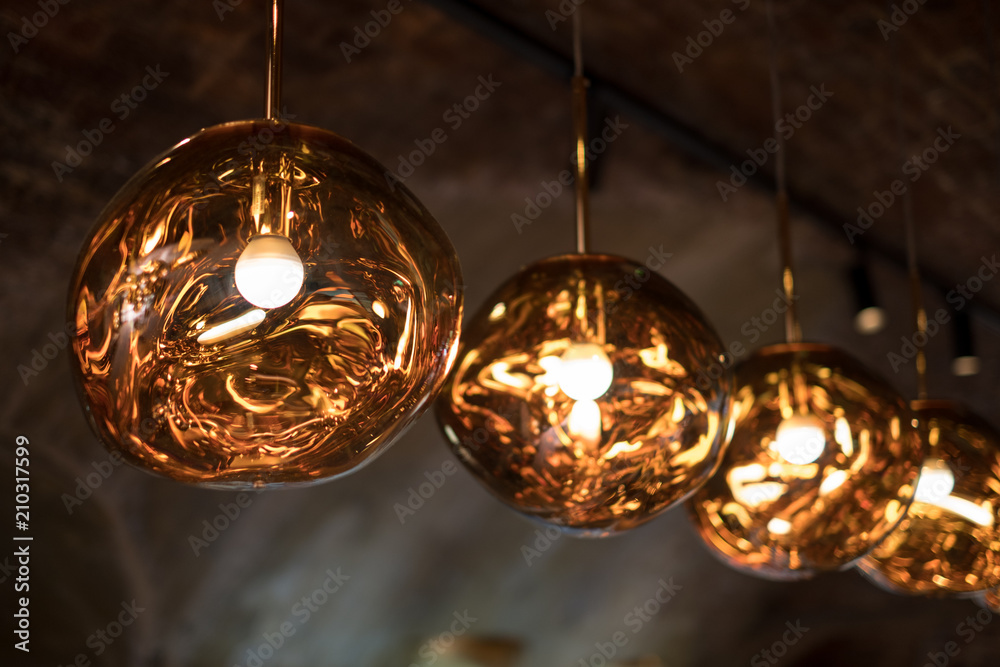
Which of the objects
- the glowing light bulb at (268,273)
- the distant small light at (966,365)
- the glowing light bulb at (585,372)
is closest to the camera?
the glowing light bulb at (268,273)

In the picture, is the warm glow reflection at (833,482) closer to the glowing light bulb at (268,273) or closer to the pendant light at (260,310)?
the pendant light at (260,310)

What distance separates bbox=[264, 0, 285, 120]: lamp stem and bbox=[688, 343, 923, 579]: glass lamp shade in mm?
1249

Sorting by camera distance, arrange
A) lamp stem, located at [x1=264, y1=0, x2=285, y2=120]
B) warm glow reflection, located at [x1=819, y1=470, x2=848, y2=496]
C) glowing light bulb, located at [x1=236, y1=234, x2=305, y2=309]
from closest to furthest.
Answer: glowing light bulb, located at [x1=236, y1=234, x2=305, y2=309], lamp stem, located at [x1=264, y1=0, x2=285, y2=120], warm glow reflection, located at [x1=819, y1=470, x2=848, y2=496]

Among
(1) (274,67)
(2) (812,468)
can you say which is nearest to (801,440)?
(2) (812,468)

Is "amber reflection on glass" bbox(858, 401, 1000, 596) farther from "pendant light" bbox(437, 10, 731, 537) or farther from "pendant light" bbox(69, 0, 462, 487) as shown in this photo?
"pendant light" bbox(69, 0, 462, 487)

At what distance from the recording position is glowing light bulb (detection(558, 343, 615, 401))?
1.41 meters

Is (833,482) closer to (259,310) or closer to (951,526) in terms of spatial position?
(951,526)

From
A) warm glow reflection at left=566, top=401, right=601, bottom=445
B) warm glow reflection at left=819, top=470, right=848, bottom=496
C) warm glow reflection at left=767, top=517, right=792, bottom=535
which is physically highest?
warm glow reflection at left=566, top=401, right=601, bottom=445

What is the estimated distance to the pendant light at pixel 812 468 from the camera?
1942 millimetres

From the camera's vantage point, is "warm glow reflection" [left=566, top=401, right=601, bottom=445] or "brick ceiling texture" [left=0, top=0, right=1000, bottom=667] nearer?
"warm glow reflection" [left=566, top=401, right=601, bottom=445]

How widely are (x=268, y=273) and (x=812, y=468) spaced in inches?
55.1

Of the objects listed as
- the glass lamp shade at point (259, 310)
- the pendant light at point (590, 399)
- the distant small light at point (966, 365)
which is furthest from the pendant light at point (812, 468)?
the distant small light at point (966, 365)

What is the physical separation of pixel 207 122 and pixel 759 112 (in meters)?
2.96

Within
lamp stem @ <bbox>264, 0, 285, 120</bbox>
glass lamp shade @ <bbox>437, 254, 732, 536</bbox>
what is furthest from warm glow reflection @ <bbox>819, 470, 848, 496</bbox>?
lamp stem @ <bbox>264, 0, 285, 120</bbox>
